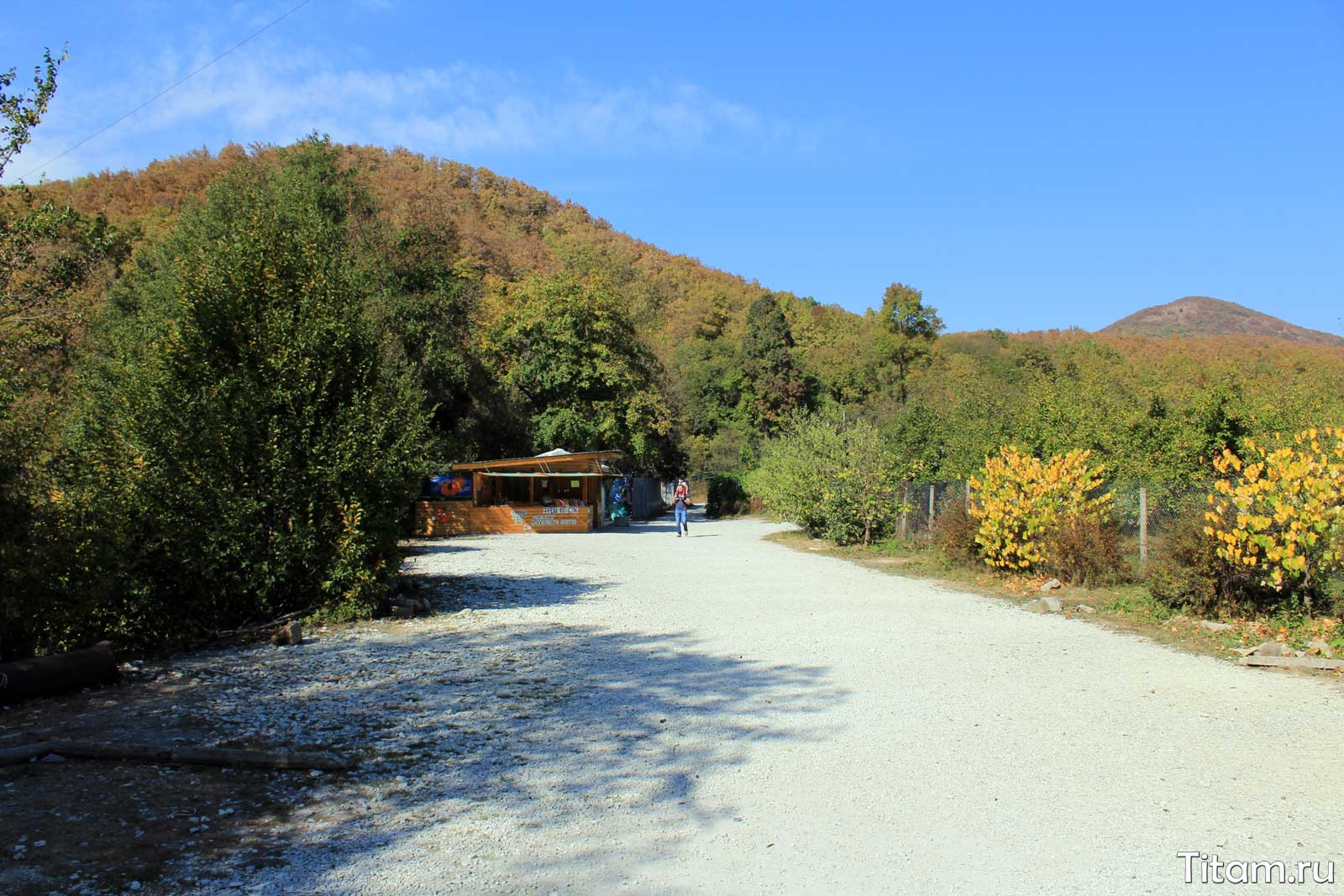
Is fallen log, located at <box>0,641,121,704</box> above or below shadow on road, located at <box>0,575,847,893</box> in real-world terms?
above

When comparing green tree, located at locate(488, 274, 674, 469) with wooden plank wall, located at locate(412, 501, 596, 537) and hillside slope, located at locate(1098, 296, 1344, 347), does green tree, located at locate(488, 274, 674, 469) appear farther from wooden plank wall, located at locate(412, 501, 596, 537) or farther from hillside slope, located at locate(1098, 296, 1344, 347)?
hillside slope, located at locate(1098, 296, 1344, 347)

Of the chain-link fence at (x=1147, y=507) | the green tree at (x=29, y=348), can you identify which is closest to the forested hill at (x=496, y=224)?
the green tree at (x=29, y=348)

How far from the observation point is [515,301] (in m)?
39.0

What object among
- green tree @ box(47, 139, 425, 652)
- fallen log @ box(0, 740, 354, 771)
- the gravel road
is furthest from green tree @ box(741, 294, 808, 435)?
fallen log @ box(0, 740, 354, 771)

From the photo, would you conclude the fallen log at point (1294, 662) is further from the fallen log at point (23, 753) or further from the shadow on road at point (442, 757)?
the fallen log at point (23, 753)

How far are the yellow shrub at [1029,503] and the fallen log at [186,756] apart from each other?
1171cm

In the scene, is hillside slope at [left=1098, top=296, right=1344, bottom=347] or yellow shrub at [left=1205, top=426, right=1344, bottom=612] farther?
hillside slope at [left=1098, top=296, right=1344, bottom=347]

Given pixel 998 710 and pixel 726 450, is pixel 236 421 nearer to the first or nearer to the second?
pixel 998 710

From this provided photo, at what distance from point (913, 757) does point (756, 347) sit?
49.5 m

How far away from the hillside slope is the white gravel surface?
98128mm

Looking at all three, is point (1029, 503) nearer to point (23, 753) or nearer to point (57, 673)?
point (57, 673)

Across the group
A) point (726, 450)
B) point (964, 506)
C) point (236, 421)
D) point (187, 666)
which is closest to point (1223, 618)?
point (964, 506)

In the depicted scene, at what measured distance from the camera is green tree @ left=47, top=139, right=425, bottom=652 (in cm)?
986

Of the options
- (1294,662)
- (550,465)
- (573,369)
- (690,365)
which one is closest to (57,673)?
(1294,662)
